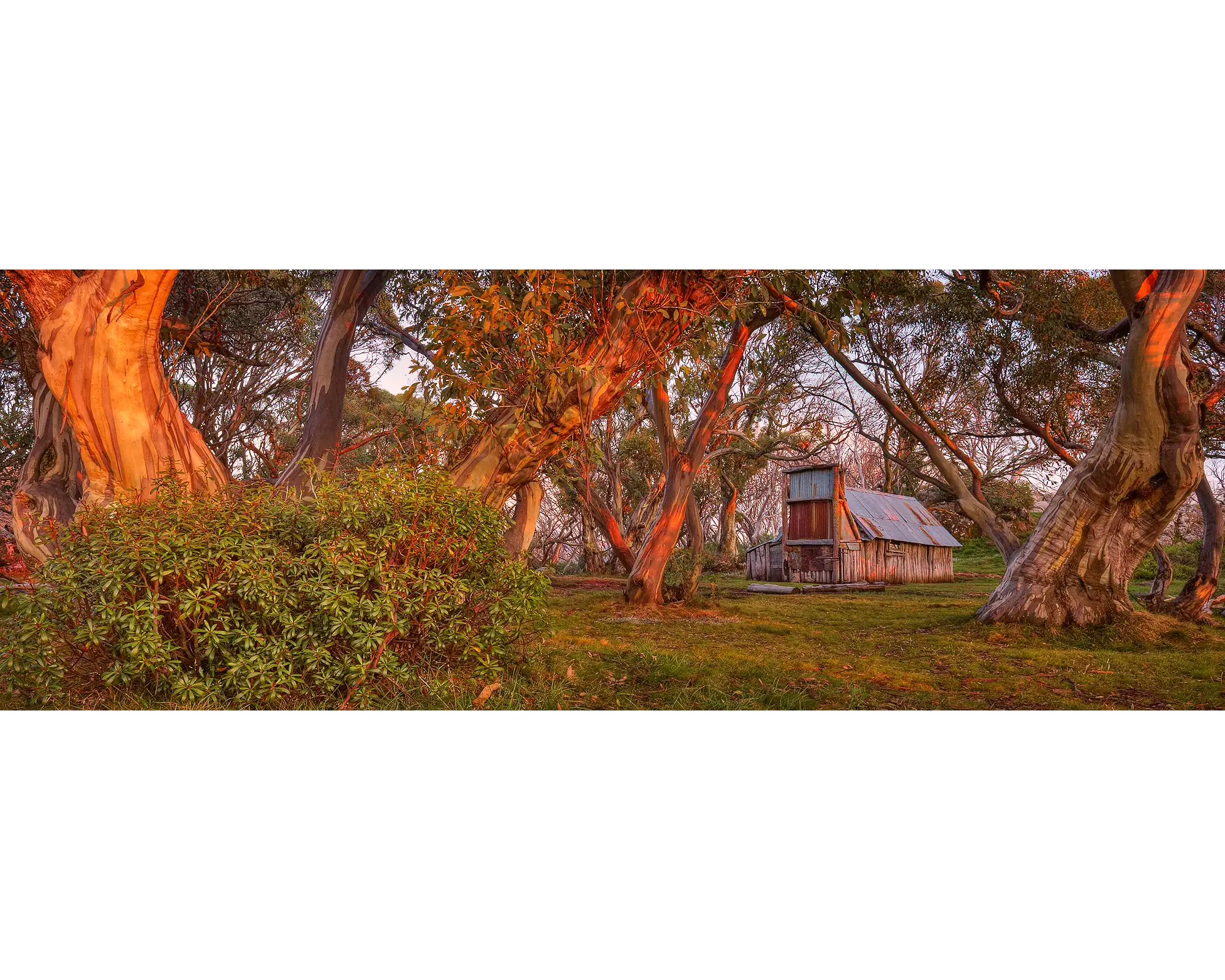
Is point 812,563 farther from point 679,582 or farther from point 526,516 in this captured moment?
point 526,516

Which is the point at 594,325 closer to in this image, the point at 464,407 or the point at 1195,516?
the point at 464,407

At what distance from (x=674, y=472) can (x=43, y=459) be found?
5841 millimetres

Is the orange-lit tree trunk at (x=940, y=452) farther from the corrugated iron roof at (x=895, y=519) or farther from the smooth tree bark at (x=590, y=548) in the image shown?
the smooth tree bark at (x=590, y=548)

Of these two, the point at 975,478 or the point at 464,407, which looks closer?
the point at 464,407

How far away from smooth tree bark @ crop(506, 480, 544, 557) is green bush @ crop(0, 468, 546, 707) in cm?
182

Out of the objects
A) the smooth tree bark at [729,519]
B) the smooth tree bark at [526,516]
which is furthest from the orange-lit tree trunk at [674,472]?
the smooth tree bark at [729,519]

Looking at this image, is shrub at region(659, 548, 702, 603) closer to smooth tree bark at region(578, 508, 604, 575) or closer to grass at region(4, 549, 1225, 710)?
smooth tree bark at region(578, 508, 604, 575)

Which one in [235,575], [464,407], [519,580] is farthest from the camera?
[464,407]

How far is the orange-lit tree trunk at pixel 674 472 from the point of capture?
27.7 feet

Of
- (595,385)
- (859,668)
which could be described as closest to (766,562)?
(859,668)

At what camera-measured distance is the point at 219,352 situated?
→ 6.43 metres

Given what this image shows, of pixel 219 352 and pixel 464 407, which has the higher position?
pixel 219 352
